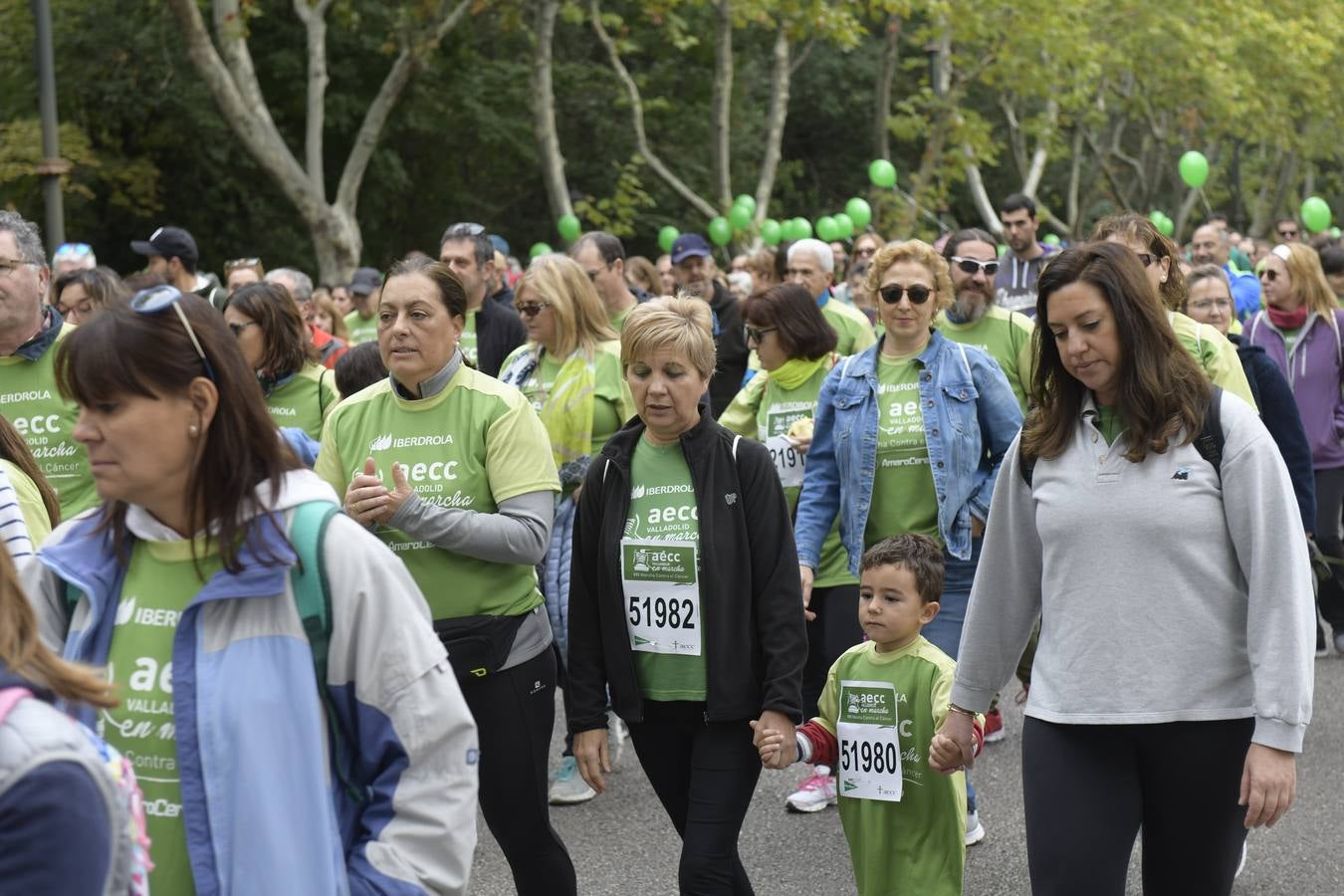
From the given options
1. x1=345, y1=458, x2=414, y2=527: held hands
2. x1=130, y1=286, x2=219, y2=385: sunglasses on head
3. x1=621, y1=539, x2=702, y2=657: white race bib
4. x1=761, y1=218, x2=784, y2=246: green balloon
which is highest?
x1=130, y1=286, x2=219, y2=385: sunglasses on head

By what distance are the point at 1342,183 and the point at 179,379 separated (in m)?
52.8

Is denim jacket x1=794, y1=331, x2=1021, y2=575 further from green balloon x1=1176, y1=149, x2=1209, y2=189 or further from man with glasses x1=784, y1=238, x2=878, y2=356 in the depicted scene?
green balloon x1=1176, y1=149, x2=1209, y2=189

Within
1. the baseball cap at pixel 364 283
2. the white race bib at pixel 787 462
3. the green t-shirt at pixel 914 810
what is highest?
the baseball cap at pixel 364 283

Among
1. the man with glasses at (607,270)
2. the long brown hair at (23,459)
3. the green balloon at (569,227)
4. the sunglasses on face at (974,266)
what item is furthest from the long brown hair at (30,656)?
the green balloon at (569,227)

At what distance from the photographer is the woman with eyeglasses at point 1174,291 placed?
5.71 m

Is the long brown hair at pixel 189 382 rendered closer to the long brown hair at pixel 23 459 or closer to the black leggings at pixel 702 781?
the long brown hair at pixel 23 459

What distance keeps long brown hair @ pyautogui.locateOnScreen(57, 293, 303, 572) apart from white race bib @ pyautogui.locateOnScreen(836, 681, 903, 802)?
279 cm

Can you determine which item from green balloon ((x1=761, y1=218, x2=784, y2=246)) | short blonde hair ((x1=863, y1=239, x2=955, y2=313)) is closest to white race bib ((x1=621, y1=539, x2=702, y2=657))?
short blonde hair ((x1=863, y1=239, x2=955, y2=313))

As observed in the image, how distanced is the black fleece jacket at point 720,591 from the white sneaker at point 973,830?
1.94 metres

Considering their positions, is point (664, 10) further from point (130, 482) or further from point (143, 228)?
point (130, 482)

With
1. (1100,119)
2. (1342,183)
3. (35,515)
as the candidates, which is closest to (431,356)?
(35,515)

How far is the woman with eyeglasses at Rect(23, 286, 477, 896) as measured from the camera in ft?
8.07

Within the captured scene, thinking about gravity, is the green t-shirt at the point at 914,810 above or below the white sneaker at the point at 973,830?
above

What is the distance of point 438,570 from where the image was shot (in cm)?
458
